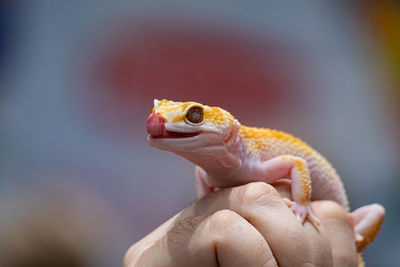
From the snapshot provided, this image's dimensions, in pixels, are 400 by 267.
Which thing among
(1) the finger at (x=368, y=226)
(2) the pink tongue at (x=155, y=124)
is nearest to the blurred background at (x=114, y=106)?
(1) the finger at (x=368, y=226)

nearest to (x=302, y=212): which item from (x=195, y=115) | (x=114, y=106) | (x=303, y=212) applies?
(x=303, y=212)

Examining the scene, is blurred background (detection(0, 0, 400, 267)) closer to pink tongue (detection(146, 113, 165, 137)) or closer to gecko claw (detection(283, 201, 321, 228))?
gecko claw (detection(283, 201, 321, 228))

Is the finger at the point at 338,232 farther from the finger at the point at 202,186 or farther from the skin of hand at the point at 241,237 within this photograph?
the finger at the point at 202,186

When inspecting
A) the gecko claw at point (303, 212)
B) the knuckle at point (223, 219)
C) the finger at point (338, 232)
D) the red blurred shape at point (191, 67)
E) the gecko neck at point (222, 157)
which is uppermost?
the red blurred shape at point (191, 67)

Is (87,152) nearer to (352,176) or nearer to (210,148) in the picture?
(210,148)

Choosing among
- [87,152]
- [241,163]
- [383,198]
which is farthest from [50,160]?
[383,198]

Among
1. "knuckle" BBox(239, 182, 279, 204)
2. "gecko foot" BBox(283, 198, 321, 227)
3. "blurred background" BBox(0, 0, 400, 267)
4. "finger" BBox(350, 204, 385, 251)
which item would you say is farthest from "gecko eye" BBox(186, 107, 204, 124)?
"blurred background" BBox(0, 0, 400, 267)

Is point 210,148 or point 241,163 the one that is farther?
point 241,163
